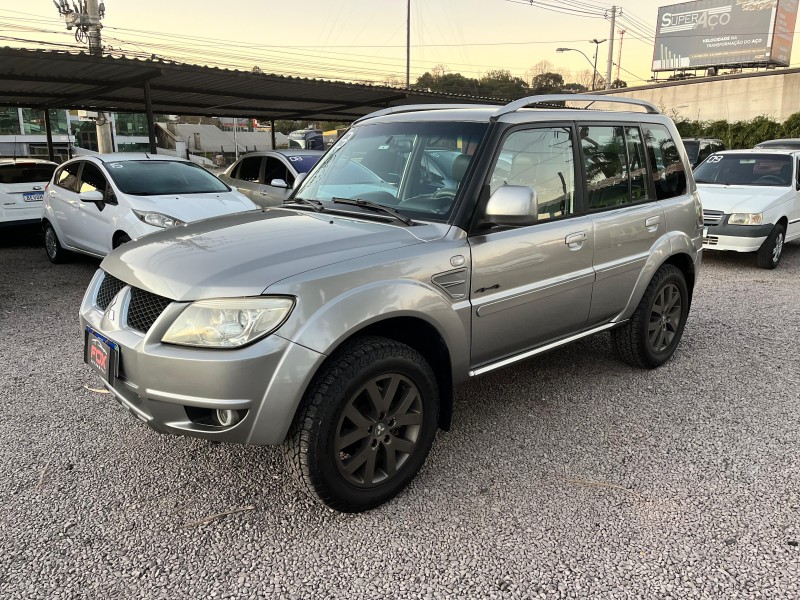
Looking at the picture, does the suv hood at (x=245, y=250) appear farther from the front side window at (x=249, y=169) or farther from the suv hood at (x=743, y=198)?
the front side window at (x=249, y=169)

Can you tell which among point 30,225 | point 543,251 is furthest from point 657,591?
point 30,225

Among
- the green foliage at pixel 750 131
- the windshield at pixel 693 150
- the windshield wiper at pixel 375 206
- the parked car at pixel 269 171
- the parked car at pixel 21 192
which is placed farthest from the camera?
the green foliage at pixel 750 131

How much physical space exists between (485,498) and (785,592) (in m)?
1.24

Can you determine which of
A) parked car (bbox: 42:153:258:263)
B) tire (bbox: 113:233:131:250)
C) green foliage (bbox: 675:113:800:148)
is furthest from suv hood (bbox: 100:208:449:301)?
green foliage (bbox: 675:113:800:148)

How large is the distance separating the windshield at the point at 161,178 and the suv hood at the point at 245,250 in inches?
182

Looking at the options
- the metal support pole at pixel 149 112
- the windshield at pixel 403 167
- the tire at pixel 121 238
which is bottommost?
the tire at pixel 121 238

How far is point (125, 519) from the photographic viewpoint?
271 cm

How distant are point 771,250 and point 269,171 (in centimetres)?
772

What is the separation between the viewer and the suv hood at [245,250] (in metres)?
2.47

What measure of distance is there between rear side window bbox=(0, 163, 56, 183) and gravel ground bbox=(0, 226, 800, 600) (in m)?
7.36

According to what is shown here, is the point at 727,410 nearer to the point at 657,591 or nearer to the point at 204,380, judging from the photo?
the point at 657,591

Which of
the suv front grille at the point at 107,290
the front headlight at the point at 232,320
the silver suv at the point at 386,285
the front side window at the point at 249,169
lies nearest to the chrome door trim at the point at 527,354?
the silver suv at the point at 386,285

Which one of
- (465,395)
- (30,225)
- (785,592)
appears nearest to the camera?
(785,592)

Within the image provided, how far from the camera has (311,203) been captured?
361cm
